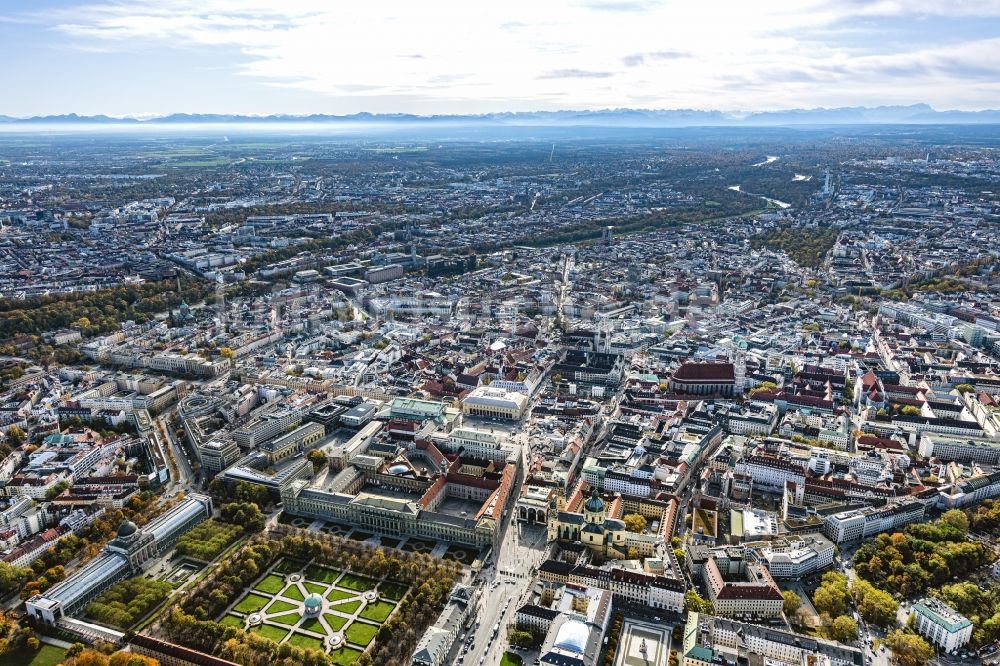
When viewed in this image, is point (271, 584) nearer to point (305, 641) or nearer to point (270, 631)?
point (270, 631)

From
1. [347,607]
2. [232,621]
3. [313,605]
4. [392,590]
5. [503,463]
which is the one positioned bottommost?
[232,621]

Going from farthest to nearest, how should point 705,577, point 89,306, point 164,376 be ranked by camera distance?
point 89,306 < point 164,376 < point 705,577

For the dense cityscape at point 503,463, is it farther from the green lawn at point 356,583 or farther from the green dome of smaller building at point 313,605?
the green dome of smaller building at point 313,605

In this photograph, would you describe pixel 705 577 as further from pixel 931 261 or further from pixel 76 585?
pixel 931 261

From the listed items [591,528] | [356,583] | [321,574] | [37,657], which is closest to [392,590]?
[356,583]

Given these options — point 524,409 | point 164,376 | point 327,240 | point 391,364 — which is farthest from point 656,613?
point 327,240

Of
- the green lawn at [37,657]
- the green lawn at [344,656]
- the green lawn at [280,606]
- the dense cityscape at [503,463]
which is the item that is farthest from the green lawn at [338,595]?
the green lawn at [37,657]

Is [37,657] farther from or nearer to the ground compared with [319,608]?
nearer to the ground

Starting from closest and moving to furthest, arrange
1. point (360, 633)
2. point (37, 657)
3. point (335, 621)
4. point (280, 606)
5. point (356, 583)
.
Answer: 1. point (37, 657)
2. point (360, 633)
3. point (335, 621)
4. point (280, 606)
5. point (356, 583)
